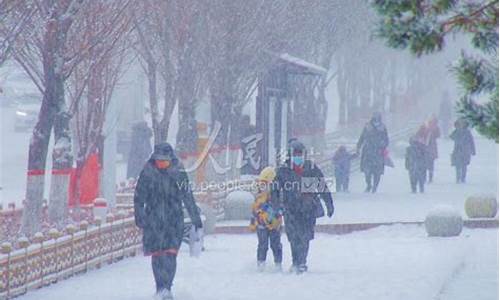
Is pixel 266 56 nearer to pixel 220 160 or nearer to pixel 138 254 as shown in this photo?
pixel 220 160

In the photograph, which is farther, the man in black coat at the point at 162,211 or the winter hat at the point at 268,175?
the winter hat at the point at 268,175

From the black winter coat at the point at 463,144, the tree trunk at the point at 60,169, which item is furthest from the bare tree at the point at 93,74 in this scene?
the black winter coat at the point at 463,144

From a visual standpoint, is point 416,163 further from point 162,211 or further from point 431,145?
point 162,211

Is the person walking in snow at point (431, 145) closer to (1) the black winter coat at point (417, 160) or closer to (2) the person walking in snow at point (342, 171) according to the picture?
(1) the black winter coat at point (417, 160)

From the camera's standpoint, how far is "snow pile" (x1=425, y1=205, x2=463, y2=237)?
23906mm

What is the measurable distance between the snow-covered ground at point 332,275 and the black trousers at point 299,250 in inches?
7.8

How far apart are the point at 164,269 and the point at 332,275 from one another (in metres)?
3.32

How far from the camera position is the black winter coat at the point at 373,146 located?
3447cm

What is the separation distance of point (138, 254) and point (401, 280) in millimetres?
4980

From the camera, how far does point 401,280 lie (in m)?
17.6

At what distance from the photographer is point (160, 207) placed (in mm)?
15320

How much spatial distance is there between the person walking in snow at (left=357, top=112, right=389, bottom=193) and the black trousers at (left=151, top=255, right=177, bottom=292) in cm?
1913

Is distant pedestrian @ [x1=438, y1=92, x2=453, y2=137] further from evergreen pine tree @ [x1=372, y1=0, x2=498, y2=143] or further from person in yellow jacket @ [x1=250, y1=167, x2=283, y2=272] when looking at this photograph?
evergreen pine tree @ [x1=372, y1=0, x2=498, y2=143]

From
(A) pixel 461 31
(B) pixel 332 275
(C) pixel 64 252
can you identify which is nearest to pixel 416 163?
(B) pixel 332 275
